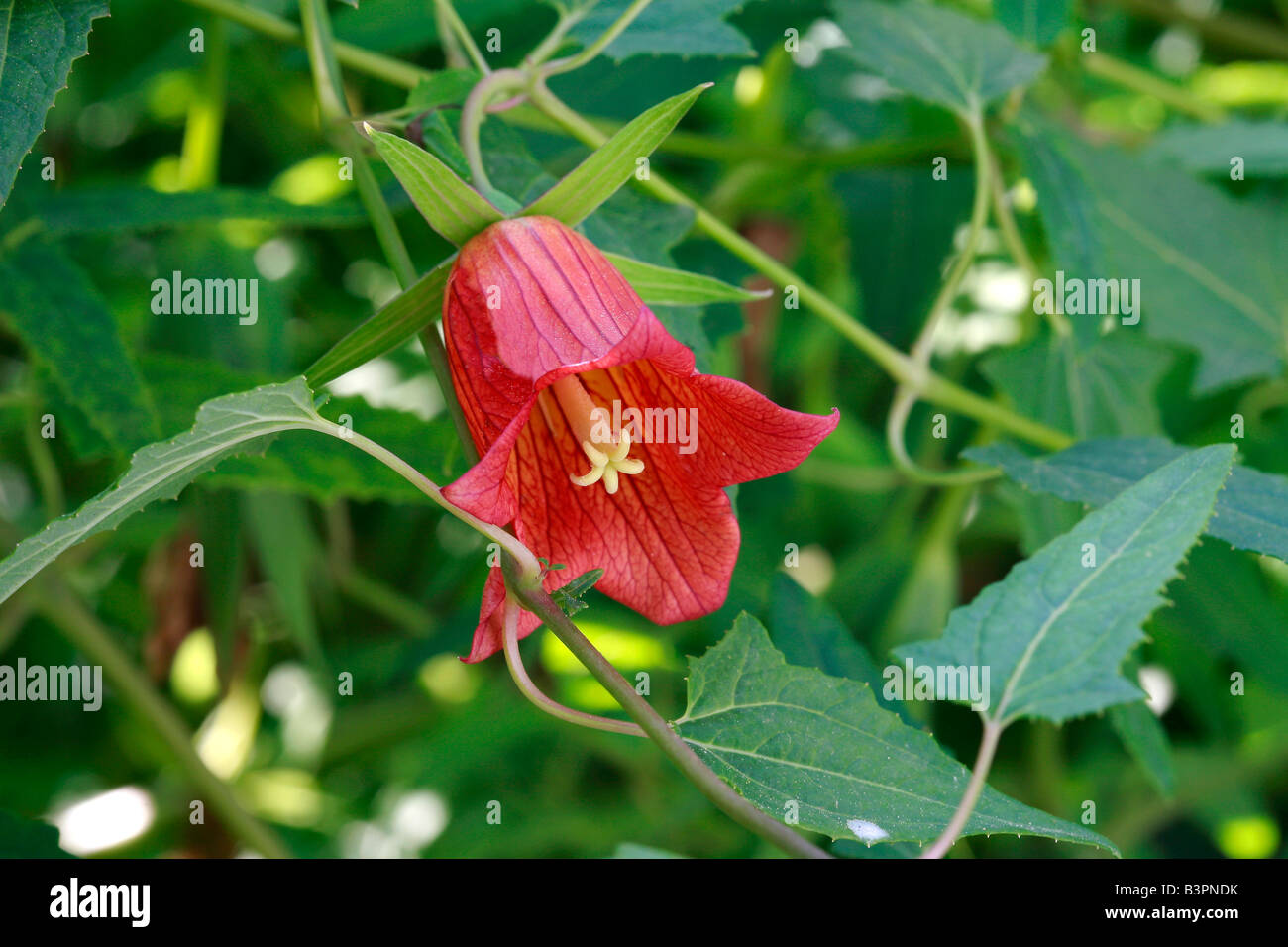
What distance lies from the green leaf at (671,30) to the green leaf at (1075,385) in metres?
0.31

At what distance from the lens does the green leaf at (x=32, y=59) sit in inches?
17.9

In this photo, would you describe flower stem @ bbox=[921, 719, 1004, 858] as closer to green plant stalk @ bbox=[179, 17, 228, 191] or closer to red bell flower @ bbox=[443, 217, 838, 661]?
red bell flower @ bbox=[443, 217, 838, 661]

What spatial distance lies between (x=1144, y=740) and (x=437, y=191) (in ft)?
1.81

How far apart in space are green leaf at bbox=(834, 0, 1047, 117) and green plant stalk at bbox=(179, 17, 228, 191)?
0.51m

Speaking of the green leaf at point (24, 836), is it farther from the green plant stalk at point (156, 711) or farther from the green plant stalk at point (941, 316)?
the green plant stalk at point (941, 316)

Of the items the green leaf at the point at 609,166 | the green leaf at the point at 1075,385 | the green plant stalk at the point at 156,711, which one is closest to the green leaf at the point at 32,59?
the green leaf at the point at 609,166

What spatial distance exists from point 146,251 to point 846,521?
2.57 ft

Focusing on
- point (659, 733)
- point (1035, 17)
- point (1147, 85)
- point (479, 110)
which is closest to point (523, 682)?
point (659, 733)

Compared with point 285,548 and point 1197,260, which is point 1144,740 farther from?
point 285,548

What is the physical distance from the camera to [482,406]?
0.44m

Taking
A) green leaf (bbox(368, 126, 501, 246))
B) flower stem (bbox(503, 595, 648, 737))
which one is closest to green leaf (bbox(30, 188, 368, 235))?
green leaf (bbox(368, 126, 501, 246))

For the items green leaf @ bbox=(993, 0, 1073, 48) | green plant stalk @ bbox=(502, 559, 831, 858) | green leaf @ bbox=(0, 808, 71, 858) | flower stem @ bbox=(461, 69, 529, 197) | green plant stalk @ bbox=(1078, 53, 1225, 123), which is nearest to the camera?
green plant stalk @ bbox=(502, 559, 831, 858)

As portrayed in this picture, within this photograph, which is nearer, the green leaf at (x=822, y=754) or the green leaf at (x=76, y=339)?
the green leaf at (x=822, y=754)

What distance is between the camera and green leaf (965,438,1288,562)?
526 millimetres
